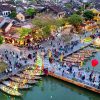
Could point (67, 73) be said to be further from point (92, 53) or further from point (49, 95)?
point (92, 53)

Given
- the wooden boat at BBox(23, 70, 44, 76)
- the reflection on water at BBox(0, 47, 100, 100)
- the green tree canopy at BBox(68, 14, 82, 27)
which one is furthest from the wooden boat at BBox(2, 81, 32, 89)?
the green tree canopy at BBox(68, 14, 82, 27)

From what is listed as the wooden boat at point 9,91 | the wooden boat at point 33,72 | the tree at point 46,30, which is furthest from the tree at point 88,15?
the wooden boat at point 9,91

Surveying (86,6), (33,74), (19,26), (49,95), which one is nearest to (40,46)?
(19,26)

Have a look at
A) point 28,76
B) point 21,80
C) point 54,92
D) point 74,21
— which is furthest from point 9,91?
point 74,21

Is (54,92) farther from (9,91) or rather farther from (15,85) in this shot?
(9,91)

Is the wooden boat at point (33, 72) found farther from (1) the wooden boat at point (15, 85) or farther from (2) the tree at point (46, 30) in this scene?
(2) the tree at point (46, 30)

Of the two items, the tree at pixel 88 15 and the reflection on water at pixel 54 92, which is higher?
the tree at pixel 88 15

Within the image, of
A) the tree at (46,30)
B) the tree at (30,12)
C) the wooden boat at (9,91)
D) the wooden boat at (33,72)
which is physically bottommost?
the wooden boat at (9,91)

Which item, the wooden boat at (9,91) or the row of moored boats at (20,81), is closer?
the wooden boat at (9,91)
